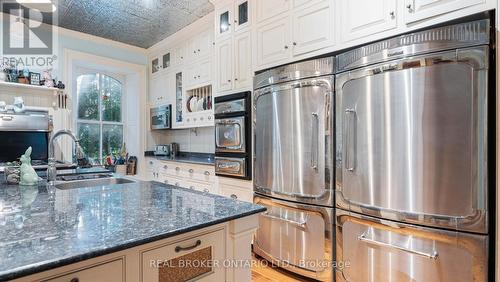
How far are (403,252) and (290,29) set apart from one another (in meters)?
1.86

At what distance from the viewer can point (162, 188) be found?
162 centimetres

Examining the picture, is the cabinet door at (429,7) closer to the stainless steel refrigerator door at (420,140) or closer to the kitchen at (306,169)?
the kitchen at (306,169)

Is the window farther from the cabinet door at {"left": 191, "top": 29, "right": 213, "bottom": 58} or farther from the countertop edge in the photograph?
the countertop edge

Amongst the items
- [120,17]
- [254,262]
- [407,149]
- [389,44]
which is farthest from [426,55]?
[120,17]

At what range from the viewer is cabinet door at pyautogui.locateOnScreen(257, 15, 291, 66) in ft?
7.78

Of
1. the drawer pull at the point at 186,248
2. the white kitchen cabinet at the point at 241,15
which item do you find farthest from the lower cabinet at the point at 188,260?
the white kitchen cabinet at the point at 241,15

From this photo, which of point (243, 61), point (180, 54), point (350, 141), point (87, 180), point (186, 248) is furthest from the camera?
point (180, 54)

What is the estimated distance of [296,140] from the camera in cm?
217

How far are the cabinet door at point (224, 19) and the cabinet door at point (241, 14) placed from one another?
0.08 m

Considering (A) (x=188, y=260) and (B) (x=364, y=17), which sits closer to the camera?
(A) (x=188, y=260)

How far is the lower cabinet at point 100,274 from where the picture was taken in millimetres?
723

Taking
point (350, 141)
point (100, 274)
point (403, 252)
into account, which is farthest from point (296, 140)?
point (100, 274)

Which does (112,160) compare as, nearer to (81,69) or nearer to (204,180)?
(81,69)

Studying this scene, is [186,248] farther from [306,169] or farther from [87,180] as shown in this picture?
[87,180]
